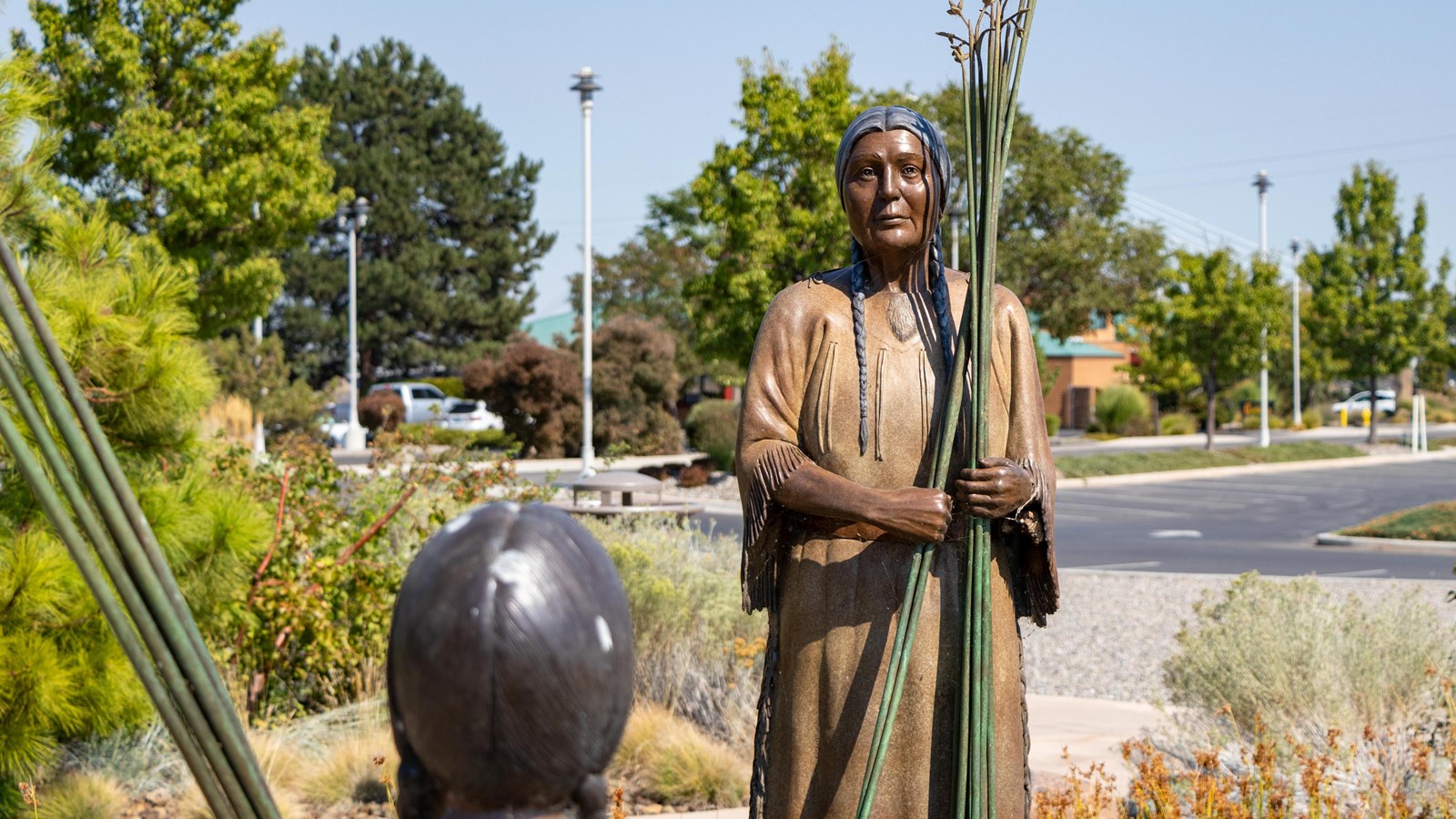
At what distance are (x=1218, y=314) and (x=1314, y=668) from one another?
82.0ft

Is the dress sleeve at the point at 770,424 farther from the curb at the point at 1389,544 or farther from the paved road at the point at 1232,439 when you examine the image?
the paved road at the point at 1232,439

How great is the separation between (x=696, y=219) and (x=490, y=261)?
17336mm

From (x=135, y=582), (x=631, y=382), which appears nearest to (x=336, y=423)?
(x=631, y=382)

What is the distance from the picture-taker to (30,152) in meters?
4.87

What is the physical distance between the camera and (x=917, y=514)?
2670mm

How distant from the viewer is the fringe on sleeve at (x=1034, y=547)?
2775mm

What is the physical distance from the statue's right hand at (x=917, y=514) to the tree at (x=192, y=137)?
47.8ft

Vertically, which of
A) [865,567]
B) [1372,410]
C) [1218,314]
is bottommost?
[865,567]

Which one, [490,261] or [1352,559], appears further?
[490,261]

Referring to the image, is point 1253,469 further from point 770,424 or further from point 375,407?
point 770,424

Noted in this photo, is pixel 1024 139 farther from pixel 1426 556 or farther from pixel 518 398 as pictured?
pixel 1426 556

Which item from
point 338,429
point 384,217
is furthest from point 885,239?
point 384,217

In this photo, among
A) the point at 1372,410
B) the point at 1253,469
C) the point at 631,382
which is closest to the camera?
the point at 1253,469

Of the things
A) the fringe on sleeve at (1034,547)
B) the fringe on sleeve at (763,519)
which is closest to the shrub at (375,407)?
the fringe on sleeve at (763,519)
